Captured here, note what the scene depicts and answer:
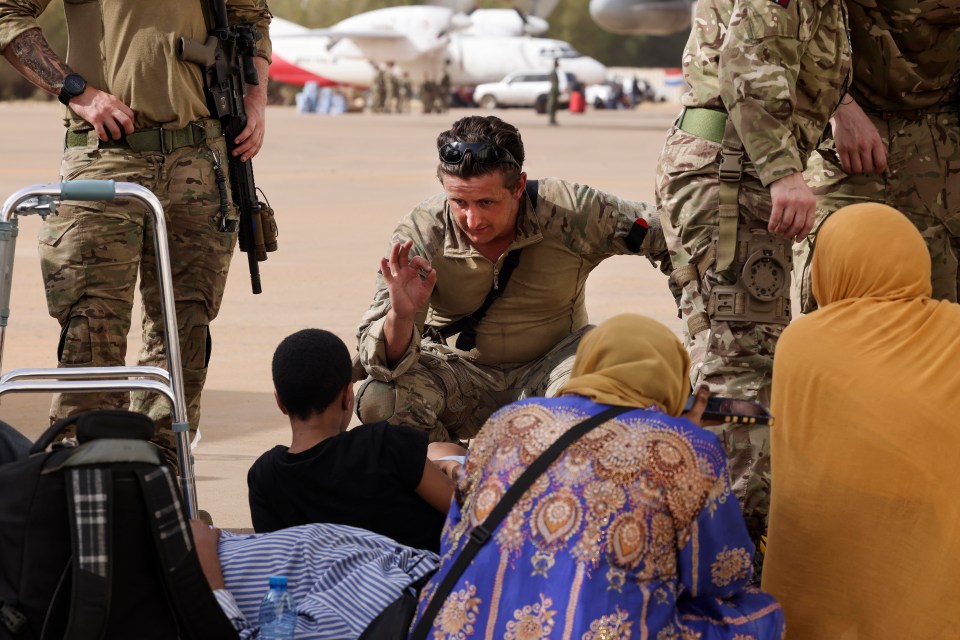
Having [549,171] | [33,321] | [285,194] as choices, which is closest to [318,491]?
[33,321]

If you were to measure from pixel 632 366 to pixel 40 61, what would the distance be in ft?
8.91

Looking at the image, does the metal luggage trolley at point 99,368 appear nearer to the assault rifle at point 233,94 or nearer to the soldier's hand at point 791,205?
the assault rifle at point 233,94

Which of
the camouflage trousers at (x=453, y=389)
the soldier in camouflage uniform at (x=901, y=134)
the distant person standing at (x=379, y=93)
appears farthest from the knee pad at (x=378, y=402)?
the distant person standing at (x=379, y=93)

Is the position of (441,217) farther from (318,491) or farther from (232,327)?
(232,327)

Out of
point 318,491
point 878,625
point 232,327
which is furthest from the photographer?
point 232,327

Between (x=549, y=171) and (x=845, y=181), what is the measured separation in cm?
1749

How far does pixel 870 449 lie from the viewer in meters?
3.26

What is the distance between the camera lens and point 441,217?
195 inches

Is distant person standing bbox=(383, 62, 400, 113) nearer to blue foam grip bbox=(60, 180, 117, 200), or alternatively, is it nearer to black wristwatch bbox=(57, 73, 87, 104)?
black wristwatch bbox=(57, 73, 87, 104)

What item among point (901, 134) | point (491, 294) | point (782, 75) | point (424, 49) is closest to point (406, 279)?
point (491, 294)

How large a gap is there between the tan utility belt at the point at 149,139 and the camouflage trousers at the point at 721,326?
1.64 meters

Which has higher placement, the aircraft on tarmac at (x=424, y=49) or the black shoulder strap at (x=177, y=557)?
the black shoulder strap at (x=177, y=557)

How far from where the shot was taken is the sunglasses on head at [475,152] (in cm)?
453

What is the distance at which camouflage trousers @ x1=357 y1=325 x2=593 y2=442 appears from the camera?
482cm
